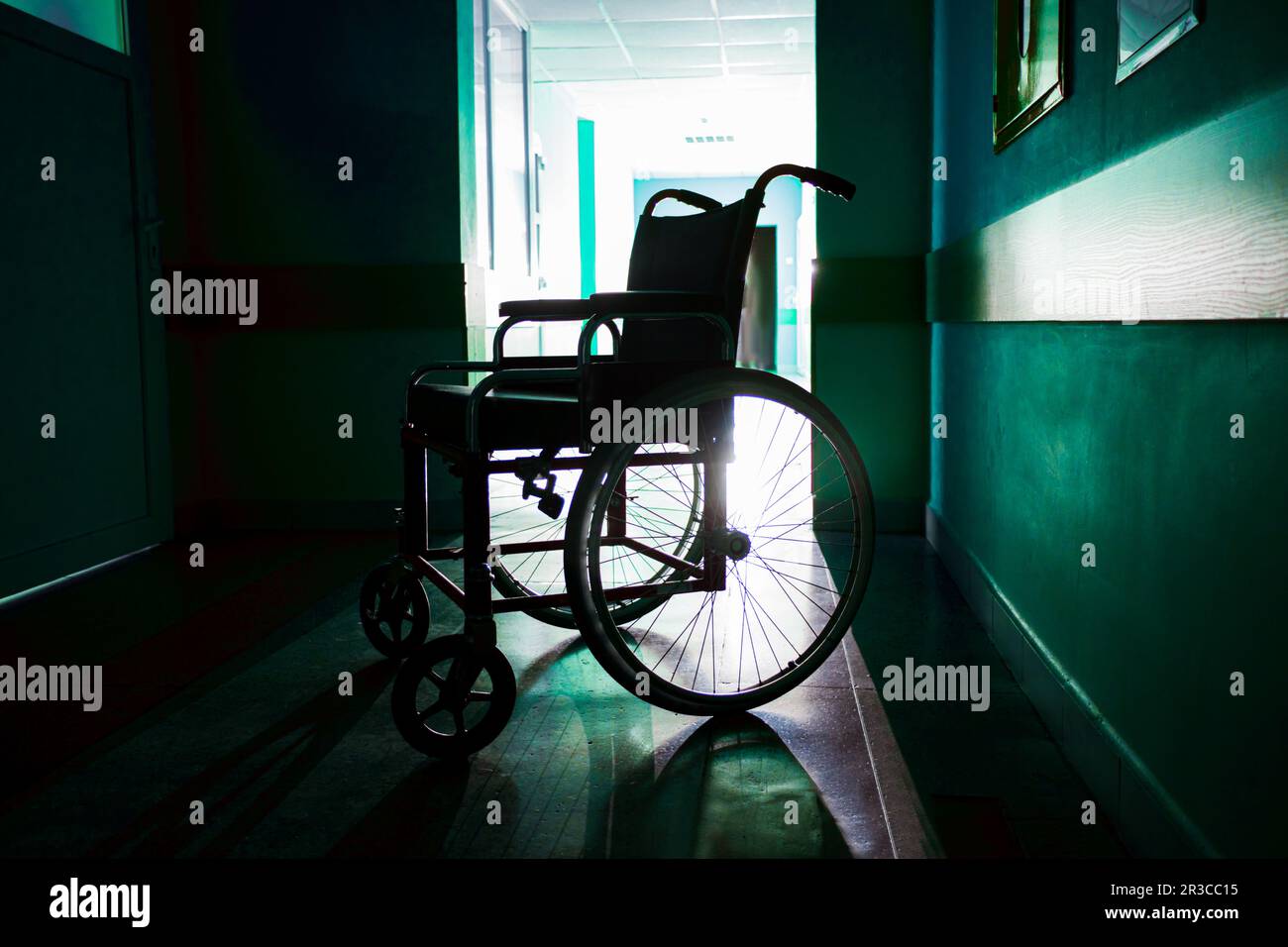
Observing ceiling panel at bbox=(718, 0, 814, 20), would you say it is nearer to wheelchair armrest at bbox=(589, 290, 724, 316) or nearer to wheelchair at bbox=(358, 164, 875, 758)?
wheelchair at bbox=(358, 164, 875, 758)

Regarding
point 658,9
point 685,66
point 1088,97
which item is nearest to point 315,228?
point 1088,97

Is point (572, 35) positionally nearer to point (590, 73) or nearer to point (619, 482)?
point (590, 73)

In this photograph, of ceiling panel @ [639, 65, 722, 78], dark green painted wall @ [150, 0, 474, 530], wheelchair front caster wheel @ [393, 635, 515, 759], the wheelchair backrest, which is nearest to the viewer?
wheelchair front caster wheel @ [393, 635, 515, 759]

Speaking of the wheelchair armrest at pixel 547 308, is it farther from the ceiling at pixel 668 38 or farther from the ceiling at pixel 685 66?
the ceiling at pixel 685 66

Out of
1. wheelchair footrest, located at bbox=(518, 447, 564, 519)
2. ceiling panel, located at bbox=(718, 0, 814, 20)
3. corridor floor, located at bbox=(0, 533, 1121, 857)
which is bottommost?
corridor floor, located at bbox=(0, 533, 1121, 857)

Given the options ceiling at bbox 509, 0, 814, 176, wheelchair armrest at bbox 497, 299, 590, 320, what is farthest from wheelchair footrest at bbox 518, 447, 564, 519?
ceiling at bbox 509, 0, 814, 176

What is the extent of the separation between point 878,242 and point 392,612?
225 centimetres

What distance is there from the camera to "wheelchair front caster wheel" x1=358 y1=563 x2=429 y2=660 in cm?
221

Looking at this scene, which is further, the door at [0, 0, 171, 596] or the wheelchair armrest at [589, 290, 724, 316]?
the door at [0, 0, 171, 596]

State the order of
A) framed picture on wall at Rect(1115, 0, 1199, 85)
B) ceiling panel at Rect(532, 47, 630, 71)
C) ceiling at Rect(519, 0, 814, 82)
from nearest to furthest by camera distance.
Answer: framed picture on wall at Rect(1115, 0, 1199, 85) → ceiling at Rect(519, 0, 814, 82) → ceiling panel at Rect(532, 47, 630, 71)

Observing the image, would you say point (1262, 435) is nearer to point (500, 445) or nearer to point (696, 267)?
point (500, 445)

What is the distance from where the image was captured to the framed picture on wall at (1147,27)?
4.02 ft

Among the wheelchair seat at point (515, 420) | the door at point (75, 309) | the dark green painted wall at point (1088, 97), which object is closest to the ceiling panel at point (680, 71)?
the dark green painted wall at point (1088, 97)

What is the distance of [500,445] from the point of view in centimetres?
175
